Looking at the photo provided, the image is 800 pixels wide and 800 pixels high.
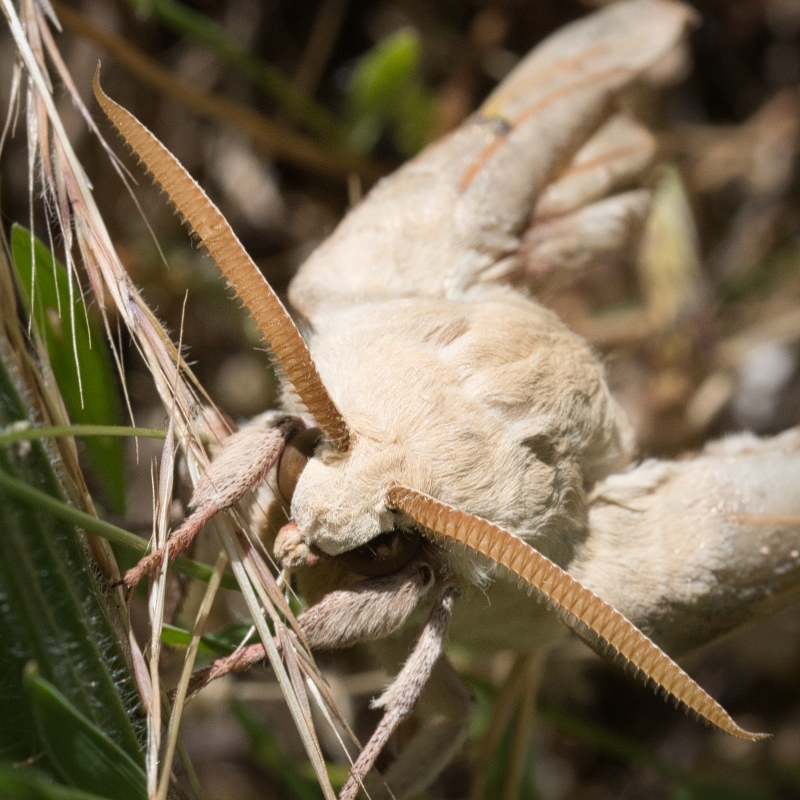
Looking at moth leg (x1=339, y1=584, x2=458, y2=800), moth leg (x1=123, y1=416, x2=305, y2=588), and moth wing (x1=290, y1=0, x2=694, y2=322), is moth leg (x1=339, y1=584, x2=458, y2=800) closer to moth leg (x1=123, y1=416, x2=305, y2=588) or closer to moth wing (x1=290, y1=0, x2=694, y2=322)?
moth leg (x1=123, y1=416, x2=305, y2=588)

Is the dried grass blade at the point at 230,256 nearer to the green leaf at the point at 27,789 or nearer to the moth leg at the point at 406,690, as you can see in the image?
the moth leg at the point at 406,690

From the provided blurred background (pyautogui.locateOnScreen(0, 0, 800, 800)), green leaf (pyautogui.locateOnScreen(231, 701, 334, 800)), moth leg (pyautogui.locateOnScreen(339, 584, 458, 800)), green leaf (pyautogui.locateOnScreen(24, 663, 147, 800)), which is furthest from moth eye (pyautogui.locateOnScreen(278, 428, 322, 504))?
blurred background (pyautogui.locateOnScreen(0, 0, 800, 800))

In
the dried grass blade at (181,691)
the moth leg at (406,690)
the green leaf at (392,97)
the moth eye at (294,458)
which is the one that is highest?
the green leaf at (392,97)

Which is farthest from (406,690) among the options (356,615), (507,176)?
(507,176)

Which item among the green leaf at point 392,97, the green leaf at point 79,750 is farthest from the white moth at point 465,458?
the green leaf at point 392,97

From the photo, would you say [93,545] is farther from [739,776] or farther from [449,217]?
[739,776]

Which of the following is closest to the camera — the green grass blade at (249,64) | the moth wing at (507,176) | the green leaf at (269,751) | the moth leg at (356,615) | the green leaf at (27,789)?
the green leaf at (27,789)

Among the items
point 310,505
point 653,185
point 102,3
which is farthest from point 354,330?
point 102,3
